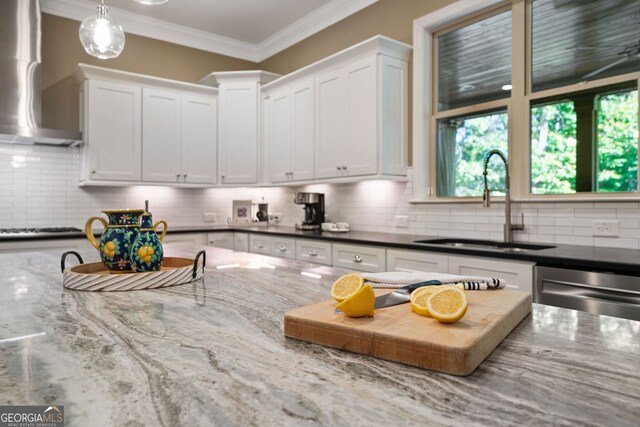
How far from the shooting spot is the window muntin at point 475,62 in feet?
10.5

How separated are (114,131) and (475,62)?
3.26m

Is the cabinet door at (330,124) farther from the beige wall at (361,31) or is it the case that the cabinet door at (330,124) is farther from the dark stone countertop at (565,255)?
the dark stone countertop at (565,255)

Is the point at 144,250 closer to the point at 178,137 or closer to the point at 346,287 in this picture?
the point at 346,287

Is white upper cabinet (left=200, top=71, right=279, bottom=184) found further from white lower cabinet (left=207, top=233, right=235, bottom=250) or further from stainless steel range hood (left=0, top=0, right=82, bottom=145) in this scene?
stainless steel range hood (left=0, top=0, right=82, bottom=145)

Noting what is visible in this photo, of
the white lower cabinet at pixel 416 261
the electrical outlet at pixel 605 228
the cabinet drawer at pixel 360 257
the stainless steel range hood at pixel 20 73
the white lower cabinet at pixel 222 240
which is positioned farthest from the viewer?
the white lower cabinet at pixel 222 240

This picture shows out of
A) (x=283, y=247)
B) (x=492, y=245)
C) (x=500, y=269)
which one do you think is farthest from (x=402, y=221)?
(x=500, y=269)

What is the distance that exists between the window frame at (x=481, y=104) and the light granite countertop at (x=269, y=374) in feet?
7.09

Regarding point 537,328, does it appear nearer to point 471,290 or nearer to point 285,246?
point 471,290

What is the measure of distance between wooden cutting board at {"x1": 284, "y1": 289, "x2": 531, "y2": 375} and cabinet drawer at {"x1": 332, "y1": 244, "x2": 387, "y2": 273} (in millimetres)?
2073

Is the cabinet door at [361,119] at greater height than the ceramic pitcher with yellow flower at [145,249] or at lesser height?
greater

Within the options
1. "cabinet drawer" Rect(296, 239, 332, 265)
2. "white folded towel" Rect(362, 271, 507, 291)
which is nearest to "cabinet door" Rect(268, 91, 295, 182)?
"cabinet drawer" Rect(296, 239, 332, 265)

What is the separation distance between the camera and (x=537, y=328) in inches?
36.0

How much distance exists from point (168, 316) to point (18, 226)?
3904mm

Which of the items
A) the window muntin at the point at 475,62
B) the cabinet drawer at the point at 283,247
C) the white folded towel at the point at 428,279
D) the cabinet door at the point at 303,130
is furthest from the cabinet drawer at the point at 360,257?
the white folded towel at the point at 428,279
